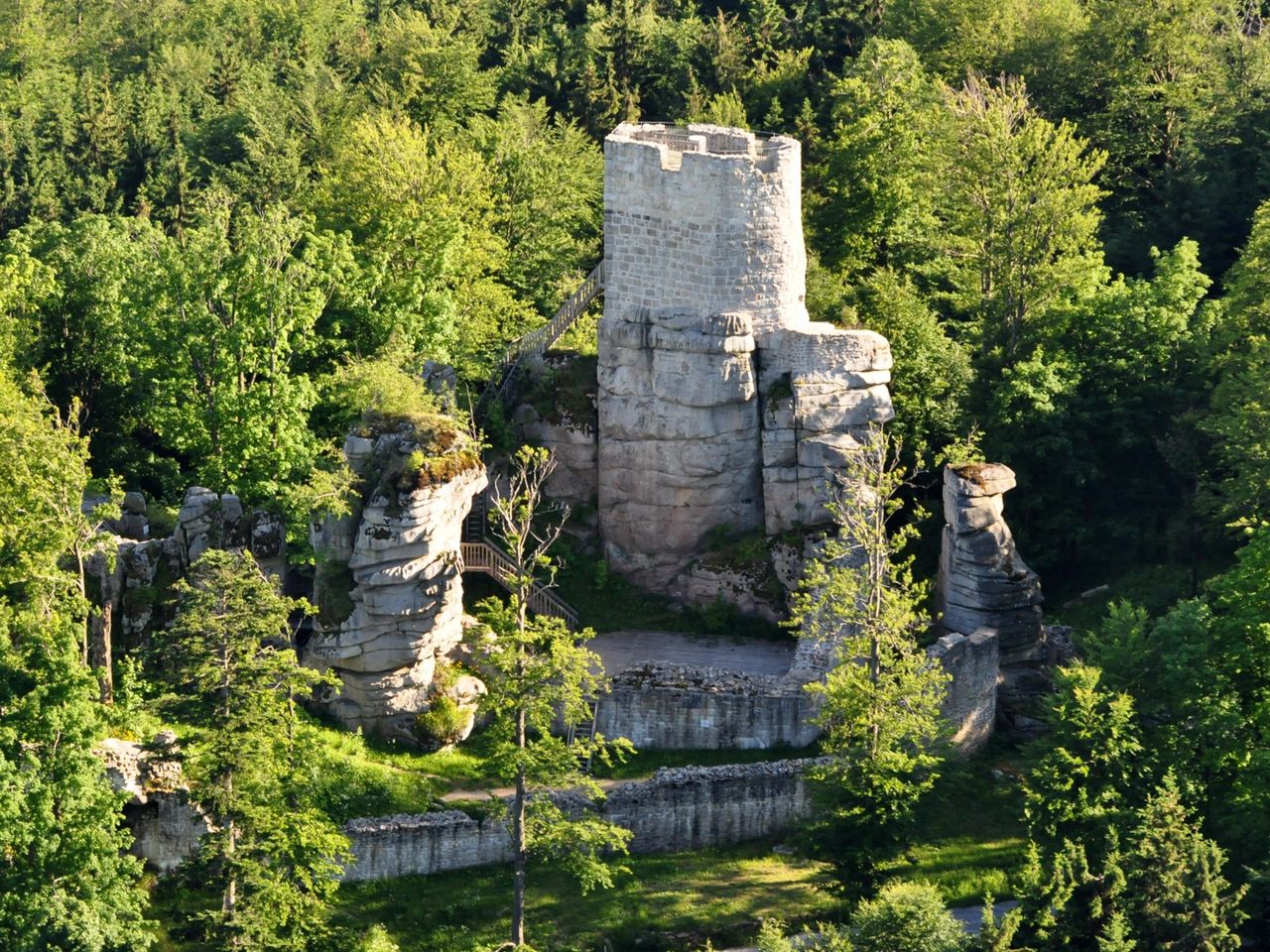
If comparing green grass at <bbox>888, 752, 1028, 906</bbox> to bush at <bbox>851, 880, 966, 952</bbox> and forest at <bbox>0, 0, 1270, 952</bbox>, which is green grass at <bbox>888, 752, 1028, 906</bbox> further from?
bush at <bbox>851, 880, 966, 952</bbox>

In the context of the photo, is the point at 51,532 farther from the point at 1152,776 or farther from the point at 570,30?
the point at 570,30

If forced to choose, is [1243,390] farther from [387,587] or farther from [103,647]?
[103,647]

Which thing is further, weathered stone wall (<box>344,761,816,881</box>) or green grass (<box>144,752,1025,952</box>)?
weathered stone wall (<box>344,761,816,881</box>)

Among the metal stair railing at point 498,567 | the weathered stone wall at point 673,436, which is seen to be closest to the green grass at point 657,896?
the metal stair railing at point 498,567

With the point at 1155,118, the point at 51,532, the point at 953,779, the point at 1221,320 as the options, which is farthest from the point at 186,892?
the point at 1155,118

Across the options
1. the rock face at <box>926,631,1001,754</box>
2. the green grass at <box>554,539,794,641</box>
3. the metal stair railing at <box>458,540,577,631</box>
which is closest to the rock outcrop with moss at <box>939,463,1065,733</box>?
the rock face at <box>926,631,1001,754</box>

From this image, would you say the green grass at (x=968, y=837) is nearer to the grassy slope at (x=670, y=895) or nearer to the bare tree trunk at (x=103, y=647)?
the grassy slope at (x=670, y=895)
